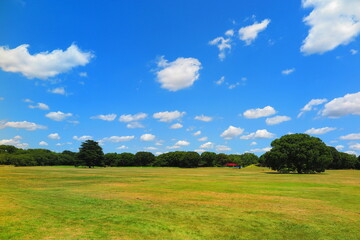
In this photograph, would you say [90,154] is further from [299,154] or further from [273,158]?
[299,154]

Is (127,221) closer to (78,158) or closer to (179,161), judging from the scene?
(78,158)

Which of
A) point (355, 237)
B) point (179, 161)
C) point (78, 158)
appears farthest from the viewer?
point (179, 161)

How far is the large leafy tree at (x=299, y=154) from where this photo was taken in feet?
254

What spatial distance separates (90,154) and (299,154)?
102 meters

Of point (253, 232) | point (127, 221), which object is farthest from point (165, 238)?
point (253, 232)

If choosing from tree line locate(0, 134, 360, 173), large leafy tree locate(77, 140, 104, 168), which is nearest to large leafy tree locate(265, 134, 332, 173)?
tree line locate(0, 134, 360, 173)

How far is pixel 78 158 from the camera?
132250mm

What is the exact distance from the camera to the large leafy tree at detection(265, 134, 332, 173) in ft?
254

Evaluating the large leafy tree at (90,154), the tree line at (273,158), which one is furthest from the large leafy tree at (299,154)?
the large leafy tree at (90,154)

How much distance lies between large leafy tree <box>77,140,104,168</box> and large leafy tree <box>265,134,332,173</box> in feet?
299

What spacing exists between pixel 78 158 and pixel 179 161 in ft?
257

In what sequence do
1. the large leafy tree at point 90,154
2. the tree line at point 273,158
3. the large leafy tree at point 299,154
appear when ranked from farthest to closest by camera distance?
the large leafy tree at point 90,154 → the tree line at point 273,158 → the large leafy tree at point 299,154

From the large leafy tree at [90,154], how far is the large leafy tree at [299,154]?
9117 centimetres

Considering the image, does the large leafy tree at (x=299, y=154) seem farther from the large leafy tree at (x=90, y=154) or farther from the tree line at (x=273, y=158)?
the large leafy tree at (x=90, y=154)
